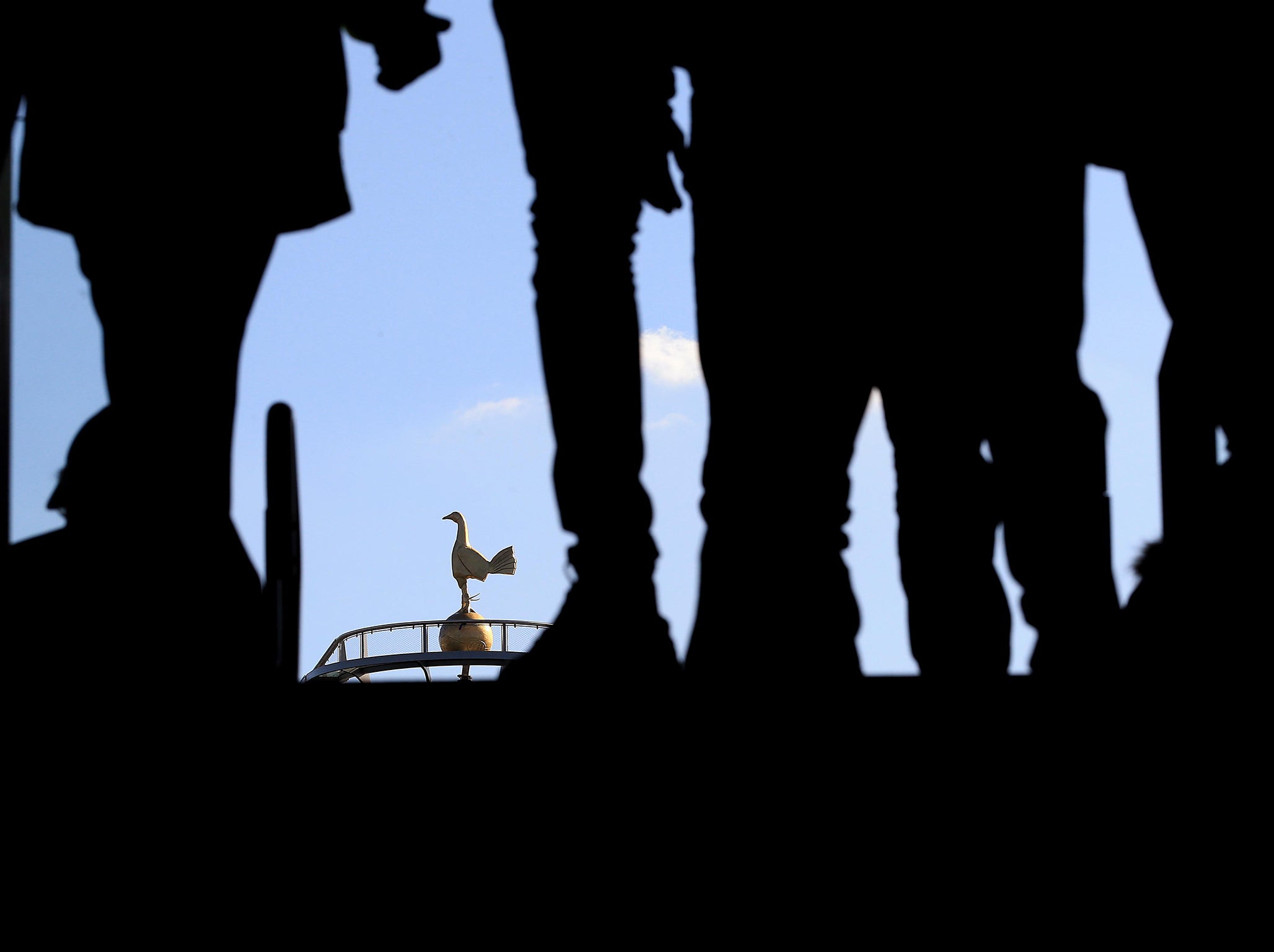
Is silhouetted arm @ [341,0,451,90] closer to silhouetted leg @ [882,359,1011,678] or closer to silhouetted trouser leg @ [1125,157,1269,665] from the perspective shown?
silhouetted leg @ [882,359,1011,678]

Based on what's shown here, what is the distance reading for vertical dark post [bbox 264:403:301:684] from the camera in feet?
9.59

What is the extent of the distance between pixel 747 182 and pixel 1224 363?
106 cm

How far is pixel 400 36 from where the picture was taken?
306 centimetres

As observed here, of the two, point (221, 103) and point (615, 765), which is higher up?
point (221, 103)

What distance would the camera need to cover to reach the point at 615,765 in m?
2.53

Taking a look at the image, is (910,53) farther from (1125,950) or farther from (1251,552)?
(1125,950)

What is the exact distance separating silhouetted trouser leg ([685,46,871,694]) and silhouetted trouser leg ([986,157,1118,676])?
30 cm

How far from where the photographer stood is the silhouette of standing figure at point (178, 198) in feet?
9.10

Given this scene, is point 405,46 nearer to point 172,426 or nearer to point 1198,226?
point 172,426

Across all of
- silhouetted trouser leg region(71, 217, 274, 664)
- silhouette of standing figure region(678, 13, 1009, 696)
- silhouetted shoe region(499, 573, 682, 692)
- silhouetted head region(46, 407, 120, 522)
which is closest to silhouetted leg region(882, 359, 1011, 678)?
silhouette of standing figure region(678, 13, 1009, 696)

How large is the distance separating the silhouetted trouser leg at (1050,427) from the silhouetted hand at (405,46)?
3.74 feet

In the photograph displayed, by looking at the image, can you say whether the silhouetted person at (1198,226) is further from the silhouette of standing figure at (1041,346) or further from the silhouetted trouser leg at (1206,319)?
the silhouette of standing figure at (1041,346)

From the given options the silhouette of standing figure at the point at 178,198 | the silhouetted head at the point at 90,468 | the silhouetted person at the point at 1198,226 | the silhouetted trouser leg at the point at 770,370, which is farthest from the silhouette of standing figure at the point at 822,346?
the silhouetted head at the point at 90,468

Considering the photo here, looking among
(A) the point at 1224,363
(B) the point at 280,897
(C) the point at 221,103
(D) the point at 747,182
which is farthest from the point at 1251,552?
(C) the point at 221,103
